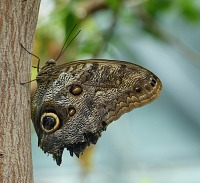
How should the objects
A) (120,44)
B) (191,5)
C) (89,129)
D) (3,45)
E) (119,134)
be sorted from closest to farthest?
(3,45) < (89,129) < (191,5) < (120,44) < (119,134)

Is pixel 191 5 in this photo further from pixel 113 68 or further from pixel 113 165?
pixel 113 165

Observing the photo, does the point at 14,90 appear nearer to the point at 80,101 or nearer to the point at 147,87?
the point at 80,101

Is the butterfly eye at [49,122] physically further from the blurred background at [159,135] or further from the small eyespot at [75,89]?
the blurred background at [159,135]

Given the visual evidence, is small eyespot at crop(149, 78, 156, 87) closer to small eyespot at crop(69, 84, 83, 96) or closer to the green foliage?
small eyespot at crop(69, 84, 83, 96)

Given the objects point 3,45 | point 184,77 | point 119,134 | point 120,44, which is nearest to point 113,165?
point 119,134

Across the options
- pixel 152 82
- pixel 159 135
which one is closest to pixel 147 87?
pixel 152 82

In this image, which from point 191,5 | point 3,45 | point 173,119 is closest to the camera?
point 3,45

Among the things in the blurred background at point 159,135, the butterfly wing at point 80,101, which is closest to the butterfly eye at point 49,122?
the butterfly wing at point 80,101
